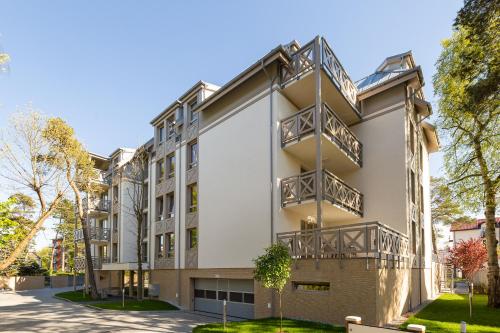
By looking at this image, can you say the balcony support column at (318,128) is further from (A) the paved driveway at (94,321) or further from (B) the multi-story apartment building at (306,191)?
(A) the paved driveway at (94,321)

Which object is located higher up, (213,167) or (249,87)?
(249,87)

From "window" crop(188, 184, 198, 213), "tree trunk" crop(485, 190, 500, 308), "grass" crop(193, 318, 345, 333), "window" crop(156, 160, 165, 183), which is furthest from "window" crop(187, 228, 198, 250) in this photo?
"tree trunk" crop(485, 190, 500, 308)

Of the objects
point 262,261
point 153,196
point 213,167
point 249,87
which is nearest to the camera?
point 262,261

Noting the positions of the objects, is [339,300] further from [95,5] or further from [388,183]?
[95,5]

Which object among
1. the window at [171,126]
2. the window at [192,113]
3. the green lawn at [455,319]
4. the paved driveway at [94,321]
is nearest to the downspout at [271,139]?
the paved driveway at [94,321]

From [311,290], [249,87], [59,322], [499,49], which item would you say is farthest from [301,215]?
[59,322]

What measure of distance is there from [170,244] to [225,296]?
6968 mm

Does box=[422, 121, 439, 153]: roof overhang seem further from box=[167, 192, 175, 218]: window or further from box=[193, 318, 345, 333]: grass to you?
box=[167, 192, 175, 218]: window

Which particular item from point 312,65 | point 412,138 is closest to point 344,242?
point 312,65

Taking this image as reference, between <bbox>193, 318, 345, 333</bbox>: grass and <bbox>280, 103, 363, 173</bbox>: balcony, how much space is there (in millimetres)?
7278

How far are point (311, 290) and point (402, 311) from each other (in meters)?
4.47

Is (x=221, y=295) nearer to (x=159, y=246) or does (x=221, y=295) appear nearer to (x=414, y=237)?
(x=159, y=246)

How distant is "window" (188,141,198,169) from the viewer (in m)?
22.4

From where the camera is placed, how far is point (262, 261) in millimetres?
12242
